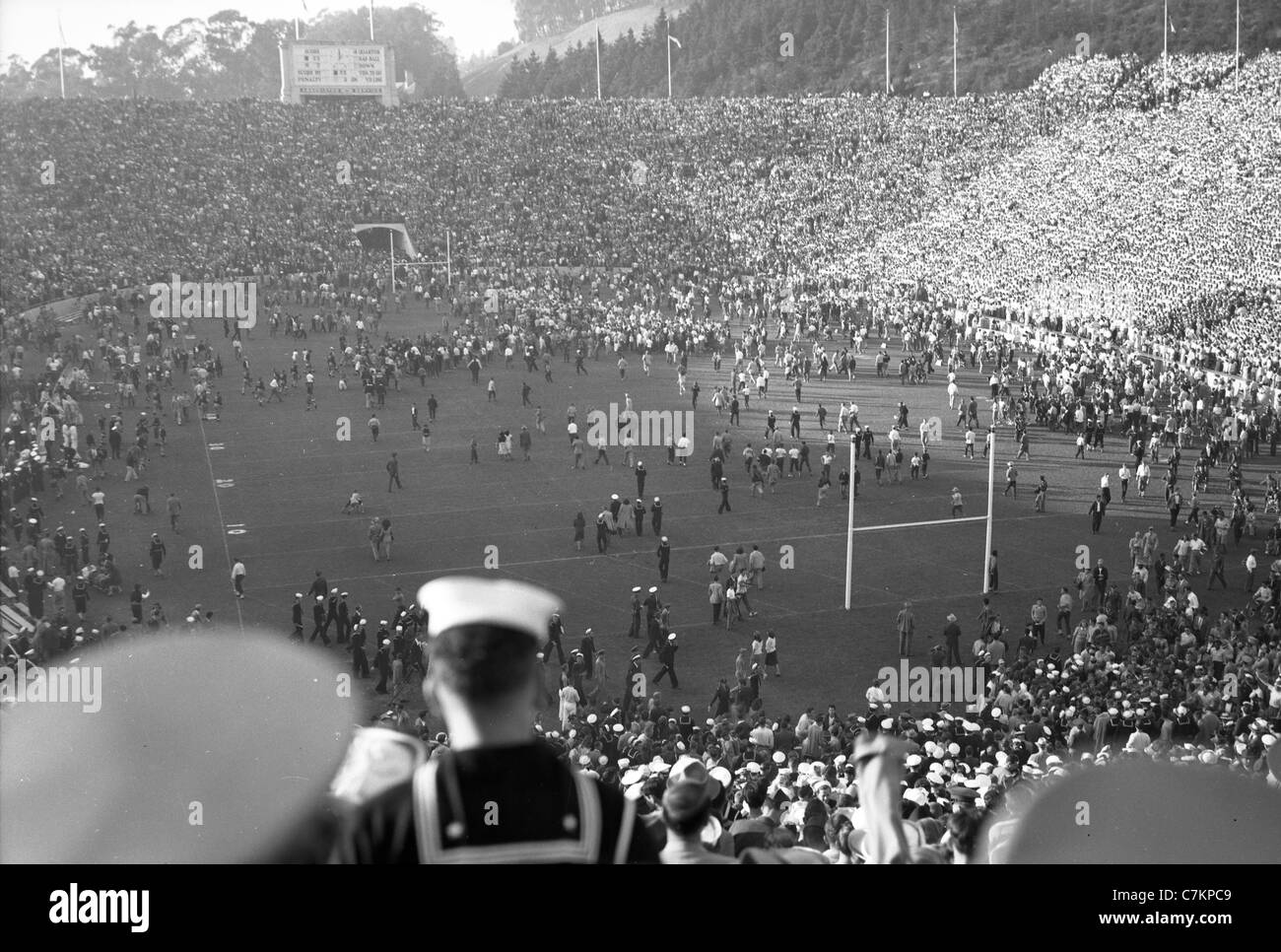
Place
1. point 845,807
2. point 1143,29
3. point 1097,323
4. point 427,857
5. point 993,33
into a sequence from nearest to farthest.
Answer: point 427,857 → point 845,807 → point 1097,323 → point 1143,29 → point 993,33

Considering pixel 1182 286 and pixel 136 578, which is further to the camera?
pixel 1182 286

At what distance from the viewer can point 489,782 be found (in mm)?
3490

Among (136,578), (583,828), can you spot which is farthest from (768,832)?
(136,578)

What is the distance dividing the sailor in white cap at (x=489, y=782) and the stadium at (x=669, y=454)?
13mm

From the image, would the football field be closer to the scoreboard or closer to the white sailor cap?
the white sailor cap

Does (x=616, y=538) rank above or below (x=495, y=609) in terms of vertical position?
below

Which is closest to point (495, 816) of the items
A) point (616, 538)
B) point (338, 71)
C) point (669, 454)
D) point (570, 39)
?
point (616, 538)

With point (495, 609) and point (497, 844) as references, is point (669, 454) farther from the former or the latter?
point (495, 609)

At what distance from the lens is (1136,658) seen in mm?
21188

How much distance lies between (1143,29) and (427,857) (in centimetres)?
9227

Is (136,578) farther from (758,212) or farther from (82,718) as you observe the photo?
(758,212)

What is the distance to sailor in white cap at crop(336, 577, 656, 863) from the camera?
3.39 m

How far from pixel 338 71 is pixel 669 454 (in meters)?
56.0

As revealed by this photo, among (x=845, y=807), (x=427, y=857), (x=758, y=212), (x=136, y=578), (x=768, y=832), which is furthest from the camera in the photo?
(x=758, y=212)
